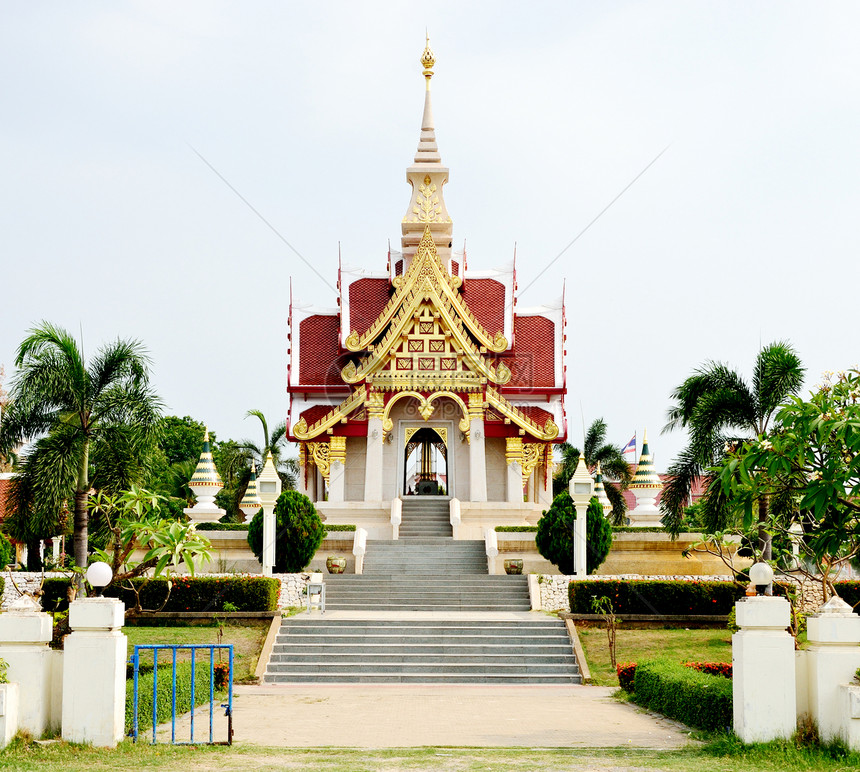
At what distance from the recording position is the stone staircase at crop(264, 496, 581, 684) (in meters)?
17.0

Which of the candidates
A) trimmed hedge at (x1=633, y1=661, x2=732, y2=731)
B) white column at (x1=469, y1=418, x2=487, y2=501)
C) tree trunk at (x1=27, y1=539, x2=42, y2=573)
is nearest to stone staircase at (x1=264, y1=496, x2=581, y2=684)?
trimmed hedge at (x1=633, y1=661, x2=732, y2=731)

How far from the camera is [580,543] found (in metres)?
22.0

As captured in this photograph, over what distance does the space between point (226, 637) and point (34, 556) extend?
1491 cm

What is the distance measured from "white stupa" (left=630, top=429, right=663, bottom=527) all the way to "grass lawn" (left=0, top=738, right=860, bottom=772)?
19.4 metres

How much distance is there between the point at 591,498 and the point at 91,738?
14.3 metres

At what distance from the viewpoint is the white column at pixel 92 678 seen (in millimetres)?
9766

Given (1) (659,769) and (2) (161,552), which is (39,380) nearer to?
(2) (161,552)

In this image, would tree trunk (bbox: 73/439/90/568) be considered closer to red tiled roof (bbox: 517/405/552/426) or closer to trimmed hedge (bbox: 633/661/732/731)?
trimmed hedge (bbox: 633/661/732/731)

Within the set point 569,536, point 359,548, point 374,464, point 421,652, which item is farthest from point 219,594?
point 374,464

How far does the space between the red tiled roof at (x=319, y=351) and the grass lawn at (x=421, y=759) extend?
22543mm

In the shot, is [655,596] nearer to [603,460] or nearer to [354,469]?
[354,469]

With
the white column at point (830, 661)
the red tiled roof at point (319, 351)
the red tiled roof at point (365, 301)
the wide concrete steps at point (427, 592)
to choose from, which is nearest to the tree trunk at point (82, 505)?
the wide concrete steps at point (427, 592)

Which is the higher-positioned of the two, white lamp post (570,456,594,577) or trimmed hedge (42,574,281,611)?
white lamp post (570,456,594,577)

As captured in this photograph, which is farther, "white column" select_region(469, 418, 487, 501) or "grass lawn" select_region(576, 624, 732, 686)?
"white column" select_region(469, 418, 487, 501)
